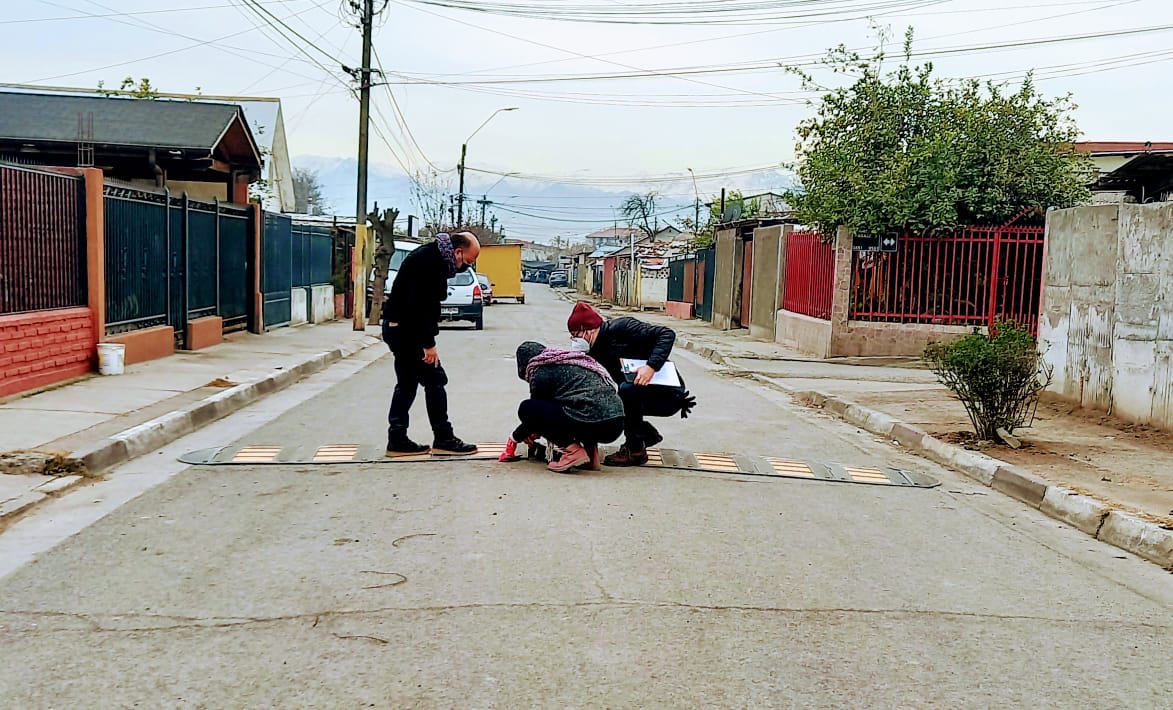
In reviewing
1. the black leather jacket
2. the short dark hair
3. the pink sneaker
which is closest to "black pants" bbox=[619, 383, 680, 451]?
the black leather jacket

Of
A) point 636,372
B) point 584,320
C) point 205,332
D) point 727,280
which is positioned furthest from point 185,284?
point 727,280

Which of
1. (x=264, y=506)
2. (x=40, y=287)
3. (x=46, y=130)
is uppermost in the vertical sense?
(x=46, y=130)

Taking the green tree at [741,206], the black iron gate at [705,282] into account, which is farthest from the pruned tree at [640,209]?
the black iron gate at [705,282]

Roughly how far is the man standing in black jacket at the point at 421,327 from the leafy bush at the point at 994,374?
4.51 m

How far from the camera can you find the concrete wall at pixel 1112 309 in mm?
10359

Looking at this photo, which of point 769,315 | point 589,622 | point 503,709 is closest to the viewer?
point 503,709

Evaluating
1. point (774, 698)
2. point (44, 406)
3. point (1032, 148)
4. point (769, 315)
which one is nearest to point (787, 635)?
point (774, 698)

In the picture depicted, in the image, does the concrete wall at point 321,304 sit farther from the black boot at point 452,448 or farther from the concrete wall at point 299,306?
the black boot at point 452,448

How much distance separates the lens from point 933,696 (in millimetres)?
4008

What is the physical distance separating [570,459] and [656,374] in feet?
3.33

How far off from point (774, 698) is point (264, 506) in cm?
399

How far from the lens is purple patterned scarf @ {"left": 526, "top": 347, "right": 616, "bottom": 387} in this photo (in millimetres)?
7906

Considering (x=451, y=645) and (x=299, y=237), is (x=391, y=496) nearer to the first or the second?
(x=451, y=645)

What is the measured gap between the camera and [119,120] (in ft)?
60.2
